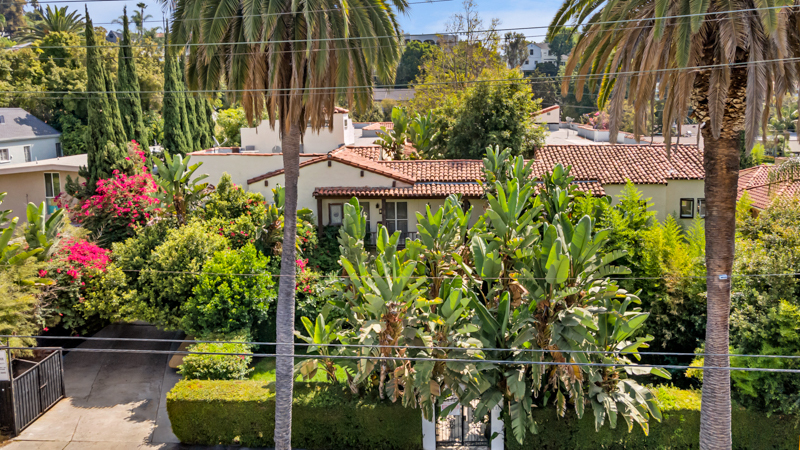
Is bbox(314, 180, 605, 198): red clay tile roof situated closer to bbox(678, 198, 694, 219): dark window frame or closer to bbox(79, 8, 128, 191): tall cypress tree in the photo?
bbox(678, 198, 694, 219): dark window frame

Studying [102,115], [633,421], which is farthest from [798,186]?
[102,115]

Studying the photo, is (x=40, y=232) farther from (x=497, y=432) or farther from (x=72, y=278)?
(x=497, y=432)

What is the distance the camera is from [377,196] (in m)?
26.6

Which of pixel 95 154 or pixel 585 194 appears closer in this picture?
pixel 585 194

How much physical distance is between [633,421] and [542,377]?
8.26ft

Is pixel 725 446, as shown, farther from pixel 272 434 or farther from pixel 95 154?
pixel 95 154

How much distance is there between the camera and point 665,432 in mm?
15922

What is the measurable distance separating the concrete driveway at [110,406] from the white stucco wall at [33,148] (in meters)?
20.5

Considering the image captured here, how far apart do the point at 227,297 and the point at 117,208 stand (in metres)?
7.53

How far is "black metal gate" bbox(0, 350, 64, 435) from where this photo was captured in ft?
56.3

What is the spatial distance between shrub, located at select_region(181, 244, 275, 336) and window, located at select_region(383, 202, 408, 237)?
8290 millimetres

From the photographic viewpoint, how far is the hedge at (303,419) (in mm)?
16531

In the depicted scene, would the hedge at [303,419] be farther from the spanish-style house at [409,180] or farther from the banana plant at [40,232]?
the spanish-style house at [409,180]

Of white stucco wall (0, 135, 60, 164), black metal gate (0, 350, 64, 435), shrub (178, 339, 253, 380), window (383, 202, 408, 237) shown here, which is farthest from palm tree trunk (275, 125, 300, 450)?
white stucco wall (0, 135, 60, 164)
